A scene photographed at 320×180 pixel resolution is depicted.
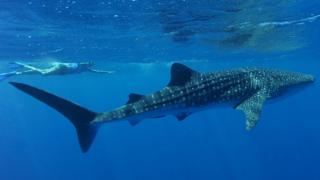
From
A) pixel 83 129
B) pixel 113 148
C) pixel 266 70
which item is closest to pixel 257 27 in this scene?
pixel 266 70

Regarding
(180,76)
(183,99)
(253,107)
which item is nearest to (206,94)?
(183,99)

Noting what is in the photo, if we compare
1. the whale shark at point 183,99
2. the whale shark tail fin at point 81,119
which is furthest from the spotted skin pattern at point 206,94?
the whale shark tail fin at point 81,119

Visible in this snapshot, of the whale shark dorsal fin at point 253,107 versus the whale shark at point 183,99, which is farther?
the whale shark dorsal fin at point 253,107

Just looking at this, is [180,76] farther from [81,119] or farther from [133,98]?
[81,119]

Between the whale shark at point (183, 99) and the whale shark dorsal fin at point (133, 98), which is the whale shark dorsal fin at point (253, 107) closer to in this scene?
the whale shark at point (183, 99)

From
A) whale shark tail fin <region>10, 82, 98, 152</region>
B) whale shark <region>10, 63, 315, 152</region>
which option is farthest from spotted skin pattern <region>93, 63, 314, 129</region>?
whale shark tail fin <region>10, 82, 98, 152</region>

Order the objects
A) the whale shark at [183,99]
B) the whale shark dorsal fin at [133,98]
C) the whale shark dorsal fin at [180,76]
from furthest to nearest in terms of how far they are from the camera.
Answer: the whale shark dorsal fin at [180,76] → the whale shark dorsal fin at [133,98] → the whale shark at [183,99]

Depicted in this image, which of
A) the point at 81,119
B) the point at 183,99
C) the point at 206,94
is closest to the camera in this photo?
the point at 81,119

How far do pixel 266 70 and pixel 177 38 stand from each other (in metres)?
18.5

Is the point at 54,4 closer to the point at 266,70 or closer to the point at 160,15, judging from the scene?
the point at 160,15

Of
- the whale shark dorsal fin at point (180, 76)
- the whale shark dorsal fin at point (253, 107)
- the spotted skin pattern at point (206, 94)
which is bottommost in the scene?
the whale shark dorsal fin at point (253, 107)

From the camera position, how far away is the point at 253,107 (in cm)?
869

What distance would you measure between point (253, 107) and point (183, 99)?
144 cm

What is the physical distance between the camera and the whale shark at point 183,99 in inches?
318
